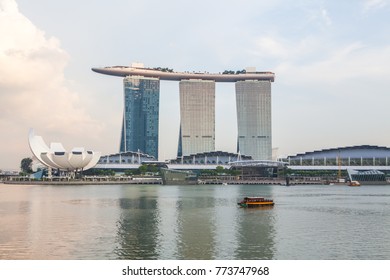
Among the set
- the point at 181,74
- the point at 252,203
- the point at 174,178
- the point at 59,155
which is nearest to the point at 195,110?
the point at 181,74

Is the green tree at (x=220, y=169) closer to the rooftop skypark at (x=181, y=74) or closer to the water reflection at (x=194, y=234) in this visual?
the rooftop skypark at (x=181, y=74)

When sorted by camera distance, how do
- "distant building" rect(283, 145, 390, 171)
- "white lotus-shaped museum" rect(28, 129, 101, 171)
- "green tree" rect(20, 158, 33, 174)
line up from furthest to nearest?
"green tree" rect(20, 158, 33, 174) < "distant building" rect(283, 145, 390, 171) < "white lotus-shaped museum" rect(28, 129, 101, 171)

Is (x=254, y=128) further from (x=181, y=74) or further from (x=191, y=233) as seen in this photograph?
(x=191, y=233)

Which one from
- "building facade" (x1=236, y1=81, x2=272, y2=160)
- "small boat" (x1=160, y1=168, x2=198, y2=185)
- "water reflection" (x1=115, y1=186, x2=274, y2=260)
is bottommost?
"water reflection" (x1=115, y1=186, x2=274, y2=260)

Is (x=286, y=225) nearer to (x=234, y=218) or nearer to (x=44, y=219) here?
(x=234, y=218)

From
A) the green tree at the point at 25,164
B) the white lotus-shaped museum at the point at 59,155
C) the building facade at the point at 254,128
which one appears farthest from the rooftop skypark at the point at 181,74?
the white lotus-shaped museum at the point at 59,155

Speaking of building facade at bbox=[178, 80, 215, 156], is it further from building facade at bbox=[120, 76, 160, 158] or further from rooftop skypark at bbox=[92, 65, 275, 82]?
building facade at bbox=[120, 76, 160, 158]

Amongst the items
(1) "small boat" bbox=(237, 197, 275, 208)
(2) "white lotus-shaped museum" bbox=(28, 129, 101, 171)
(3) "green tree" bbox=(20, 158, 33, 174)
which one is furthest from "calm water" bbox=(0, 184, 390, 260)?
(3) "green tree" bbox=(20, 158, 33, 174)
